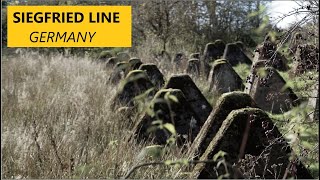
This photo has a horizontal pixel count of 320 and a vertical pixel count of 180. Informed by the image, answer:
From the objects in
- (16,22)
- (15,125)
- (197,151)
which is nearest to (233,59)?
(16,22)

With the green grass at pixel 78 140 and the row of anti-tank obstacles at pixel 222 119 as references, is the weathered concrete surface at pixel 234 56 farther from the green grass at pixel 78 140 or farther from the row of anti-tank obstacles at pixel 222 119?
→ the green grass at pixel 78 140

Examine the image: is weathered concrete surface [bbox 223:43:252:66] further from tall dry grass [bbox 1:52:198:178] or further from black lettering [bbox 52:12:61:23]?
black lettering [bbox 52:12:61:23]

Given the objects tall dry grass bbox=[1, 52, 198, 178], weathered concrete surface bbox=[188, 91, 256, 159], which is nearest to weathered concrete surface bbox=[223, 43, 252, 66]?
tall dry grass bbox=[1, 52, 198, 178]

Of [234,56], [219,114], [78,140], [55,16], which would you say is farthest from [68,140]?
[234,56]

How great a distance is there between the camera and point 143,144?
4098mm

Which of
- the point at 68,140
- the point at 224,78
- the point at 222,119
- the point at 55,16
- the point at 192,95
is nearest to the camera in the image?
the point at 222,119

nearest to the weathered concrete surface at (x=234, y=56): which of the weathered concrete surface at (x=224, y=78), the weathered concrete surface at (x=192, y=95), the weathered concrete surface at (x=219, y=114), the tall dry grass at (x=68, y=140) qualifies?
the weathered concrete surface at (x=224, y=78)

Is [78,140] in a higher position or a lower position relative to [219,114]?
lower

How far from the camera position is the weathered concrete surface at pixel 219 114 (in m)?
3.12

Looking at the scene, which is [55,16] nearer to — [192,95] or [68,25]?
[68,25]

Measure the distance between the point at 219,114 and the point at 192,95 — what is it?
1.45 m

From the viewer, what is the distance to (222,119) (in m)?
3.12

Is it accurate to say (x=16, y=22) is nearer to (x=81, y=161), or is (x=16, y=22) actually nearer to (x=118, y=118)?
(x=118, y=118)

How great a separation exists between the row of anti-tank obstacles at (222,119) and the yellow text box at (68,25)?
767 mm
